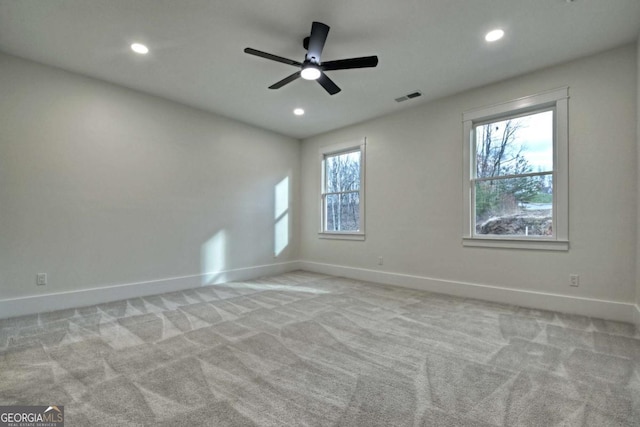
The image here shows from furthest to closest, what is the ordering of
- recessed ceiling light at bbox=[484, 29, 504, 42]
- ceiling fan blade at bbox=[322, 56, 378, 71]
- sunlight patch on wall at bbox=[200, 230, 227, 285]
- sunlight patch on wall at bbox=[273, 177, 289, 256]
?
sunlight patch on wall at bbox=[273, 177, 289, 256]
sunlight patch on wall at bbox=[200, 230, 227, 285]
recessed ceiling light at bbox=[484, 29, 504, 42]
ceiling fan blade at bbox=[322, 56, 378, 71]

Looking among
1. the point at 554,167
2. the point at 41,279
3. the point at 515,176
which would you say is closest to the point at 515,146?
the point at 515,176

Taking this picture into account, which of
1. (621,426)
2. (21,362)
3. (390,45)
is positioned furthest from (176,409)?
(390,45)

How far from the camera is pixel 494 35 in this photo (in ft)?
9.10

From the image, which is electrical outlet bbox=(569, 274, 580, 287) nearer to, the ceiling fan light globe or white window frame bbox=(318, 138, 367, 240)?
white window frame bbox=(318, 138, 367, 240)

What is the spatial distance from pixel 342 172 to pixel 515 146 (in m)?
2.88

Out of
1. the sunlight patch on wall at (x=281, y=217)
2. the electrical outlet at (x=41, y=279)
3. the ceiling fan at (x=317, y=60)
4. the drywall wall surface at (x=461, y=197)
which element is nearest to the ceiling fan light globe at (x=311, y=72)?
the ceiling fan at (x=317, y=60)

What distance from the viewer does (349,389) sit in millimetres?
1776

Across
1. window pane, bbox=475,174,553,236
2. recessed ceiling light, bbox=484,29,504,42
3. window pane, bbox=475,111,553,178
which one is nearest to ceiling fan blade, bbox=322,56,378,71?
recessed ceiling light, bbox=484,29,504,42

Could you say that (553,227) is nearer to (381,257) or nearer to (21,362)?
(381,257)

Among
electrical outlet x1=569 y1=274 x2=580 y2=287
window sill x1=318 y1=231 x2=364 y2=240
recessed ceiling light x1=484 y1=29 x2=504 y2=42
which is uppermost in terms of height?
recessed ceiling light x1=484 y1=29 x2=504 y2=42

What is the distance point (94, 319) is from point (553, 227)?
523 centimetres

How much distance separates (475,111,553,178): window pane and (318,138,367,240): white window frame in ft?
6.17

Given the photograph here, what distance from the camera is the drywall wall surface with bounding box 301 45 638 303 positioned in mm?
2969

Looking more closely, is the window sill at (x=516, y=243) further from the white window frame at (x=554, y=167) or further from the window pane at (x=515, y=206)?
the window pane at (x=515, y=206)
